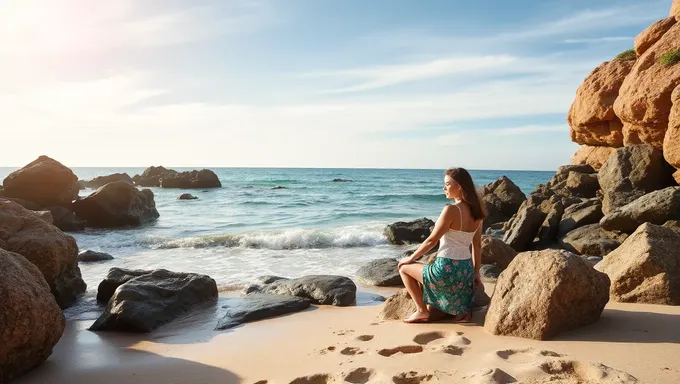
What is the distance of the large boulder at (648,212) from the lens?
422 inches

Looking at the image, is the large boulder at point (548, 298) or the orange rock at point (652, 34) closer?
the large boulder at point (548, 298)

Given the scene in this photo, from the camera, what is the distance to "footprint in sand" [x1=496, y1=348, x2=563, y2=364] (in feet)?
13.1

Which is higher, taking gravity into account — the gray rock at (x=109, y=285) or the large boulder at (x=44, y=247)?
the large boulder at (x=44, y=247)

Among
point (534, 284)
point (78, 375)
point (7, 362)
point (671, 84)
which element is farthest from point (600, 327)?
point (671, 84)

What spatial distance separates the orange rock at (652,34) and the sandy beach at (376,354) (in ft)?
46.1

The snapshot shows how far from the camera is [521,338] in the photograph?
15.0 feet

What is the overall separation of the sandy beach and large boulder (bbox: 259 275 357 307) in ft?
4.45

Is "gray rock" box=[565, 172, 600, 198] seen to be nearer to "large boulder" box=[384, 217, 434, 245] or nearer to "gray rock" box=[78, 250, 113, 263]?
"large boulder" box=[384, 217, 434, 245]

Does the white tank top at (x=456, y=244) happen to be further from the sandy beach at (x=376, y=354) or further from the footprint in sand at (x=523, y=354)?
the footprint in sand at (x=523, y=354)

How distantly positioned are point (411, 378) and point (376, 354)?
657 mm

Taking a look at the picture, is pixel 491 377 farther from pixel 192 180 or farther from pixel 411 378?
pixel 192 180

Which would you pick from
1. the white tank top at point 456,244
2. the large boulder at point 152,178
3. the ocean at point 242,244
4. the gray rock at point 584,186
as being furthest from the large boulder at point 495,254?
the large boulder at point 152,178

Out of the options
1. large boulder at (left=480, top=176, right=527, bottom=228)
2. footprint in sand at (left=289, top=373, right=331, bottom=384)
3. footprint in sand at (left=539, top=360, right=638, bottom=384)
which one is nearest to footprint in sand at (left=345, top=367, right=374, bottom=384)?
footprint in sand at (left=289, top=373, right=331, bottom=384)

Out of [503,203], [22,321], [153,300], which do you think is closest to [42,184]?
[153,300]
